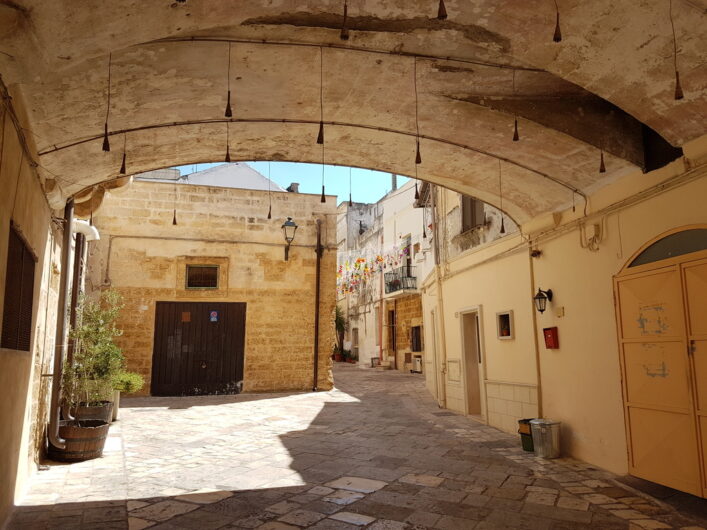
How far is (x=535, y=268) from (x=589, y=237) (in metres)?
1.39

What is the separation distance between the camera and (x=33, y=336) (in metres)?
5.18

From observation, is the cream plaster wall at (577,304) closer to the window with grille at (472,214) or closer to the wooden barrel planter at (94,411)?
the window with grille at (472,214)

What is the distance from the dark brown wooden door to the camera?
1309 cm

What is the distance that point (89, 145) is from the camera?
5246mm

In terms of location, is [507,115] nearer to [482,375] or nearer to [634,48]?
[634,48]

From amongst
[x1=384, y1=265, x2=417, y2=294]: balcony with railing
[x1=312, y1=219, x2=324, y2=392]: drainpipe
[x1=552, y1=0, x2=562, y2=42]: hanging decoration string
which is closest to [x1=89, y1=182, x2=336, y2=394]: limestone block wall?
[x1=312, y1=219, x2=324, y2=392]: drainpipe

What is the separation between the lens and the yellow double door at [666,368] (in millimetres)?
4770

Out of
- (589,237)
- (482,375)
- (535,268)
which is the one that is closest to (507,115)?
(589,237)

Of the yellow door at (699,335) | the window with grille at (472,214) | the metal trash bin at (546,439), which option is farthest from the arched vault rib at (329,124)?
the window with grille at (472,214)

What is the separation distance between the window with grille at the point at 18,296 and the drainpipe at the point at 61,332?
5.23 ft

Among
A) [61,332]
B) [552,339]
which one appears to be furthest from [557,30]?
[61,332]

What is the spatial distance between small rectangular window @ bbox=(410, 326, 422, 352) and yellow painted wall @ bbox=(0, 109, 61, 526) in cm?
1719

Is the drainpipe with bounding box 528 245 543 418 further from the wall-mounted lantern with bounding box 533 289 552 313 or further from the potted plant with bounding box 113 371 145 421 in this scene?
the potted plant with bounding box 113 371 145 421

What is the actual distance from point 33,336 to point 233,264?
28.7ft
